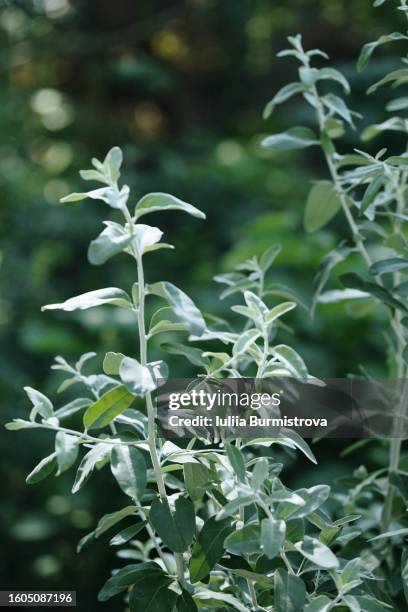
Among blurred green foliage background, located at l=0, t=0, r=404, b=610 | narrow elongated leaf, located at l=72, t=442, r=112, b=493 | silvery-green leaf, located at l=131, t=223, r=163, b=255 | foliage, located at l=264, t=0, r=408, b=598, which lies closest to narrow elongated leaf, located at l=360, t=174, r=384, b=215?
foliage, located at l=264, t=0, r=408, b=598

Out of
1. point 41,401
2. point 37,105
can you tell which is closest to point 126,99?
point 37,105

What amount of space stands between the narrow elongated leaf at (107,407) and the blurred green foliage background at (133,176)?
1.25 meters

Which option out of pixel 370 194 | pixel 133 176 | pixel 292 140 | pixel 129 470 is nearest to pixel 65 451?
pixel 129 470

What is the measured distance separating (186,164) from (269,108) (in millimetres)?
3726

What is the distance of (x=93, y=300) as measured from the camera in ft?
2.06

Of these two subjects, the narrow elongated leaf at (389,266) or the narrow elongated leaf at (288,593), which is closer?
the narrow elongated leaf at (288,593)

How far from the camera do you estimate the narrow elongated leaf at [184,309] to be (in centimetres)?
59

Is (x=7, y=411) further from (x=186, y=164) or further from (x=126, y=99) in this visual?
(x=126, y=99)

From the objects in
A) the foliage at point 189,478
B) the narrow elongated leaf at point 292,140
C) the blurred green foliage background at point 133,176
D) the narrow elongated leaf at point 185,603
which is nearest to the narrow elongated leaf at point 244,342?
the foliage at point 189,478

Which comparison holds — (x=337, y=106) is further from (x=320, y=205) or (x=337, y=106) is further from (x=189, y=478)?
(x=189, y=478)

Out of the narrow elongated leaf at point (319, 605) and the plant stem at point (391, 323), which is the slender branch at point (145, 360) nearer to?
the narrow elongated leaf at point (319, 605)

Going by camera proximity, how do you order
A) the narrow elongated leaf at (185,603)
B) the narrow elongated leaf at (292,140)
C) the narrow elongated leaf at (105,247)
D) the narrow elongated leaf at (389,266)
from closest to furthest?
the narrow elongated leaf at (105,247) → the narrow elongated leaf at (185,603) → the narrow elongated leaf at (389,266) → the narrow elongated leaf at (292,140)

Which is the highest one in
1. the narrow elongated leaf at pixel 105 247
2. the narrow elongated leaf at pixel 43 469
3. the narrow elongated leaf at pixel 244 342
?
the narrow elongated leaf at pixel 105 247

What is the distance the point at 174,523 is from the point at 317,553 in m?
0.12
